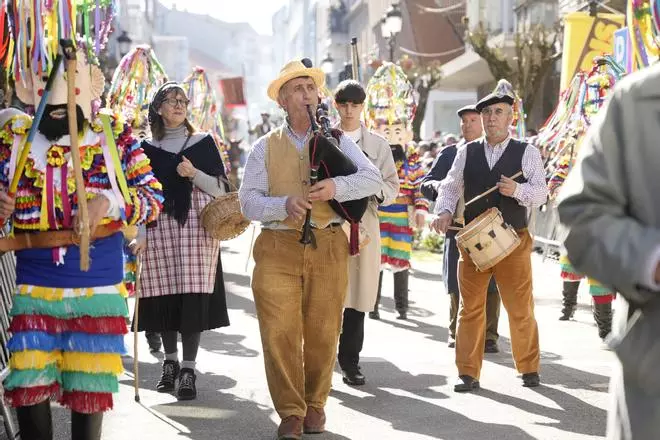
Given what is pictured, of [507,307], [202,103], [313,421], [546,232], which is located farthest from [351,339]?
[546,232]

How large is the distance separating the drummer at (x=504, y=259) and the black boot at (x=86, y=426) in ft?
10.2

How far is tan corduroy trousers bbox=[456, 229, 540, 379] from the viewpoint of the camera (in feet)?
24.9

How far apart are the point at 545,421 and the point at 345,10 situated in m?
86.3

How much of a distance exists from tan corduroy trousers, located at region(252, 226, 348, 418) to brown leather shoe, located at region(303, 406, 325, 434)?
36 millimetres

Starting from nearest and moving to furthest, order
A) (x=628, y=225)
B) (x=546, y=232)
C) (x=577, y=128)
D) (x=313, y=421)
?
(x=628, y=225)
(x=313, y=421)
(x=577, y=128)
(x=546, y=232)

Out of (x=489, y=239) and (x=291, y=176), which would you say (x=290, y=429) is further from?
(x=489, y=239)

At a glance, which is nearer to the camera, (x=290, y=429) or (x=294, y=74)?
(x=290, y=429)

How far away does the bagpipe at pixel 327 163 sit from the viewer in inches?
239

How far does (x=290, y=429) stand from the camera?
20.0 feet

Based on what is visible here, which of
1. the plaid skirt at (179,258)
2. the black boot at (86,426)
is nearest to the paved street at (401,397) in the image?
the plaid skirt at (179,258)

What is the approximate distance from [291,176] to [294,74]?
550 mm

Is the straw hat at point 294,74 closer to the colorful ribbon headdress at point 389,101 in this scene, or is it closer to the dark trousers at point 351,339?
the dark trousers at point 351,339

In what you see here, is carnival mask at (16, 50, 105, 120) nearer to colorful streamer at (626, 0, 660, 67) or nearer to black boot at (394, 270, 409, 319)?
colorful streamer at (626, 0, 660, 67)

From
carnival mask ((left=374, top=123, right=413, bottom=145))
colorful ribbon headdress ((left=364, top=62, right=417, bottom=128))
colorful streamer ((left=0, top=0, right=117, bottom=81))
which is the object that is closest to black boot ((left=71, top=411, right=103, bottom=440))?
colorful streamer ((left=0, top=0, right=117, bottom=81))
